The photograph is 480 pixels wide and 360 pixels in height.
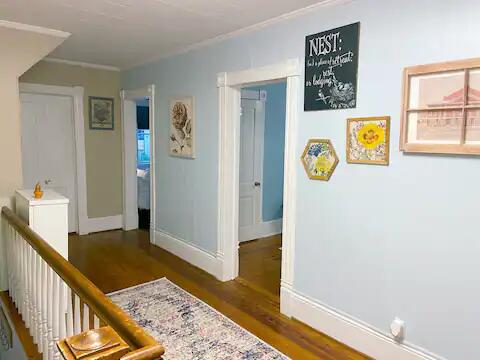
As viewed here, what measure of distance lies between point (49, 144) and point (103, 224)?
1375 millimetres

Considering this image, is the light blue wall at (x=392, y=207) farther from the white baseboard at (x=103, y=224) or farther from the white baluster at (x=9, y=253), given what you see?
the white baseboard at (x=103, y=224)

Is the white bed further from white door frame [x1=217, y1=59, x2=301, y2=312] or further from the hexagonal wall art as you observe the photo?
the hexagonal wall art

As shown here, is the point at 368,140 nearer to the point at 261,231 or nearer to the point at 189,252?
the point at 189,252

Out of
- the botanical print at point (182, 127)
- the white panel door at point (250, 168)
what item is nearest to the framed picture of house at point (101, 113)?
the botanical print at point (182, 127)

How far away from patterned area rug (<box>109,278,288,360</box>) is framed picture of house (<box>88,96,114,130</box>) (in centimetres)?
271

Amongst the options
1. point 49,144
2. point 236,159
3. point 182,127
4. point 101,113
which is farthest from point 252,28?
point 49,144

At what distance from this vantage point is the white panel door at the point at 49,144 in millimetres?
4742

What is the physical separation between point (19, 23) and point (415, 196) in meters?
3.40

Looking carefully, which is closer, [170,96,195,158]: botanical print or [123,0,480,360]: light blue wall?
[123,0,480,360]: light blue wall

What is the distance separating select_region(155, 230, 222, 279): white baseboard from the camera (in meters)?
3.81

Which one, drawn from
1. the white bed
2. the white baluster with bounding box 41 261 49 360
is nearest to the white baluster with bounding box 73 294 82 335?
the white baluster with bounding box 41 261 49 360

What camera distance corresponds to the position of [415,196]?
216cm

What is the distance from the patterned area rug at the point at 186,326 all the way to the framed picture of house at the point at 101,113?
2.71 m

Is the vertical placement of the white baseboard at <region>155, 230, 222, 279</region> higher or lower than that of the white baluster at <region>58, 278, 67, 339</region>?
lower
